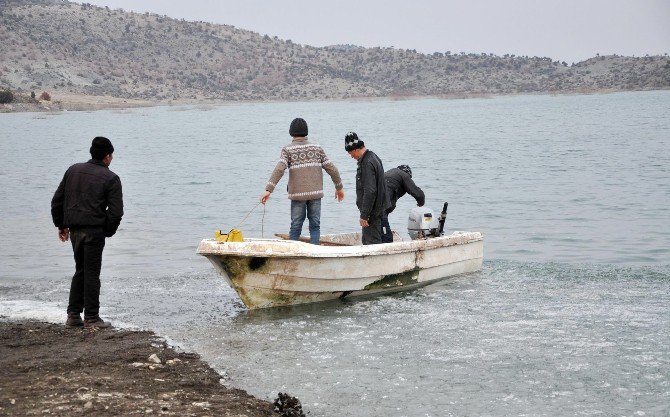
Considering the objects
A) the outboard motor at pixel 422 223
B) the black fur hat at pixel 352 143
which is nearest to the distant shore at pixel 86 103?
the outboard motor at pixel 422 223

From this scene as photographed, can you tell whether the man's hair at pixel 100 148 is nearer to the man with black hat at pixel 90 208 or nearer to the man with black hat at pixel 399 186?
the man with black hat at pixel 90 208

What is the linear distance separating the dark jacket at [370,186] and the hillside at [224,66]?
9777 cm

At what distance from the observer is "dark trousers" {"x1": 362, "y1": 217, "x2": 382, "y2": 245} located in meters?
12.0

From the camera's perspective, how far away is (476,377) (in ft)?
28.4

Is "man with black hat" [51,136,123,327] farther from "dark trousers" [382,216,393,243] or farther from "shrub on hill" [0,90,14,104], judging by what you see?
"shrub on hill" [0,90,14,104]

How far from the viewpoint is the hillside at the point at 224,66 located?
12244 cm

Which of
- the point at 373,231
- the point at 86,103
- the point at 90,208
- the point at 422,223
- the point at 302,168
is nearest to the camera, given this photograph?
the point at 90,208

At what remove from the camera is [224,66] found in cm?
15225

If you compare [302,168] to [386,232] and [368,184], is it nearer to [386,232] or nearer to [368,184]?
[368,184]

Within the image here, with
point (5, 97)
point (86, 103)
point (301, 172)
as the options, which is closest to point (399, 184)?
point (301, 172)

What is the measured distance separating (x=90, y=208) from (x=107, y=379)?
2052mm

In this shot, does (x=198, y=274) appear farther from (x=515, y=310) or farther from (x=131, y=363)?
(x=131, y=363)

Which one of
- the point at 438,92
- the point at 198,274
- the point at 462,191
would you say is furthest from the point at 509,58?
the point at 198,274

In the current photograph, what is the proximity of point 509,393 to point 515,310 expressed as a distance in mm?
3106
